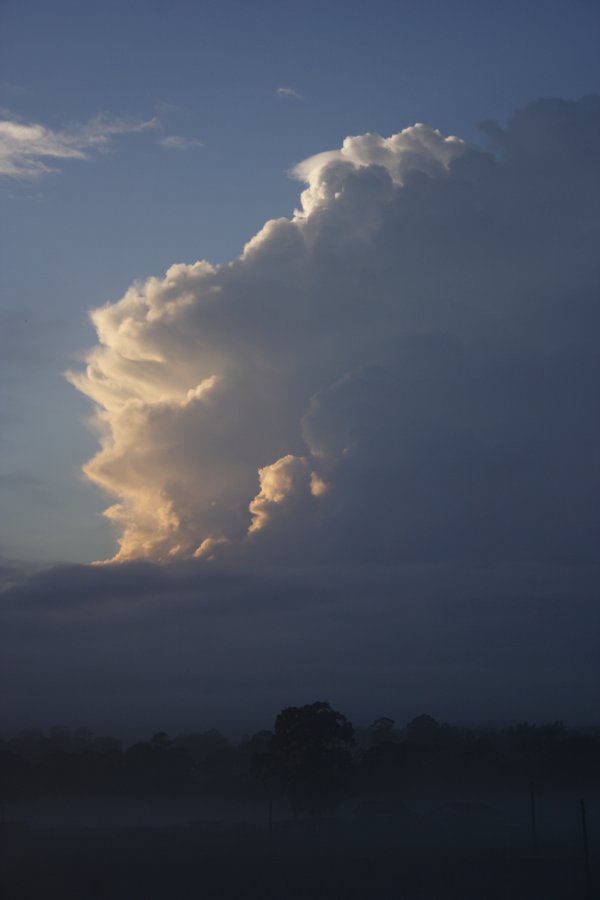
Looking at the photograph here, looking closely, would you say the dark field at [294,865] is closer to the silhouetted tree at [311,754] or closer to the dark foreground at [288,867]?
the dark foreground at [288,867]

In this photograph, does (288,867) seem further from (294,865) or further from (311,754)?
(311,754)

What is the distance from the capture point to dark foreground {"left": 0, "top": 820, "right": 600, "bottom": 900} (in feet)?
140

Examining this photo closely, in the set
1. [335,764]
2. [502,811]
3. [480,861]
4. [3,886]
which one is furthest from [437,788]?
[3,886]

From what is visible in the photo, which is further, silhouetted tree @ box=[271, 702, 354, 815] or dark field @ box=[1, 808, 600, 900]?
silhouetted tree @ box=[271, 702, 354, 815]

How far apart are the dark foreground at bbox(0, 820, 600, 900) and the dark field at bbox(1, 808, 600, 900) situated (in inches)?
2.1

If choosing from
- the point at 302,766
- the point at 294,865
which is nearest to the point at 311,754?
the point at 302,766

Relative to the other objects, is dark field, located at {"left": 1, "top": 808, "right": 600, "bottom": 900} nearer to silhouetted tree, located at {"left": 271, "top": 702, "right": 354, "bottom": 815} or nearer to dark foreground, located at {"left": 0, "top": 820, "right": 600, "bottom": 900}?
dark foreground, located at {"left": 0, "top": 820, "right": 600, "bottom": 900}

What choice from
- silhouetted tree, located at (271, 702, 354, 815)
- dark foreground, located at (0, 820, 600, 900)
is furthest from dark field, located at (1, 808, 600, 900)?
silhouetted tree, located at (271, 702, 354, 815)

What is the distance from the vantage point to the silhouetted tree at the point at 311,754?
71.9 m

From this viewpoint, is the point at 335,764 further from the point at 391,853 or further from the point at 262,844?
the point at 391,853

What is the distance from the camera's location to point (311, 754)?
7206 cm

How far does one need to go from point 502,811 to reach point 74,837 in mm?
32343

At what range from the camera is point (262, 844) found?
59.7 meters

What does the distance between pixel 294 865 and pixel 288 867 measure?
587 millimetres
